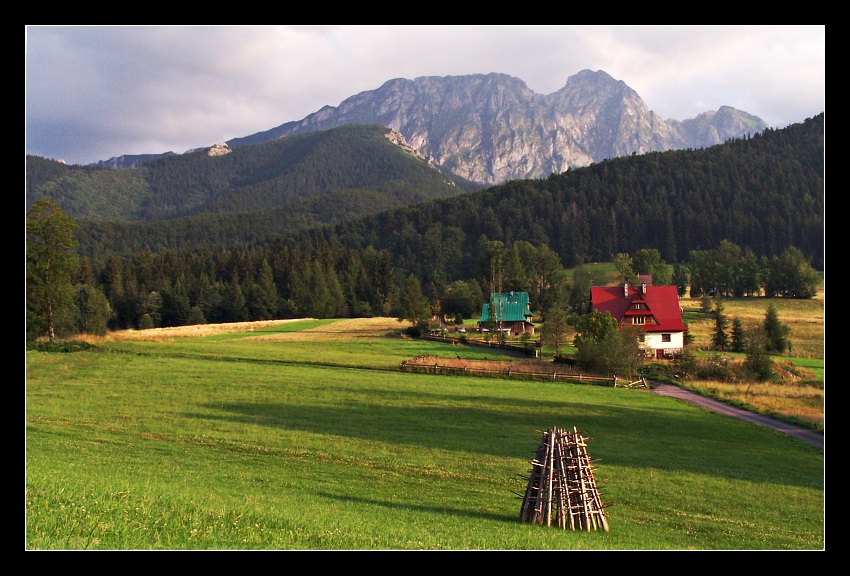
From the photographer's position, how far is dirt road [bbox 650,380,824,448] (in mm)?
31859

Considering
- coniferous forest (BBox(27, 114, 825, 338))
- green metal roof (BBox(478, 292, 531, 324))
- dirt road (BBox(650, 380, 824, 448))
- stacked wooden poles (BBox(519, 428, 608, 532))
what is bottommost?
dirt road (BBox(650, 380, 824, 448))

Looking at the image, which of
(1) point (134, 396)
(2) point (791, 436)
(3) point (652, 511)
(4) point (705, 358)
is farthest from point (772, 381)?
(1) point (134, 396)

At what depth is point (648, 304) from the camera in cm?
7050

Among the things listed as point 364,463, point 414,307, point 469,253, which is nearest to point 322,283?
point 414,307

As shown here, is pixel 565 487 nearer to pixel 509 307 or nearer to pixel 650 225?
pixel 509 307

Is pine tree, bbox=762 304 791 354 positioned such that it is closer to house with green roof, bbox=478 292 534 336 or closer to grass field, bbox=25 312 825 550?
grass field, bbox=25 312 825 550

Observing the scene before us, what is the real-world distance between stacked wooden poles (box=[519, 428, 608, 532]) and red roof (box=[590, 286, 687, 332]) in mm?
55141

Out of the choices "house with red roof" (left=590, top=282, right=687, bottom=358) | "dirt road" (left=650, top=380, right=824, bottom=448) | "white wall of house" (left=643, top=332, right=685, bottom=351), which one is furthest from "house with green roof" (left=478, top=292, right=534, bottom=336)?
"dirt road" (left=650, top=380, right=824, bottom=448)

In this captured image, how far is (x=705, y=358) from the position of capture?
184ft

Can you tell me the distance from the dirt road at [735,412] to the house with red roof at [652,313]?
16171 mm

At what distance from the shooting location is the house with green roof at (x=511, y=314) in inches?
3307

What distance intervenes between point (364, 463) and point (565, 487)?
9431 millimetres
